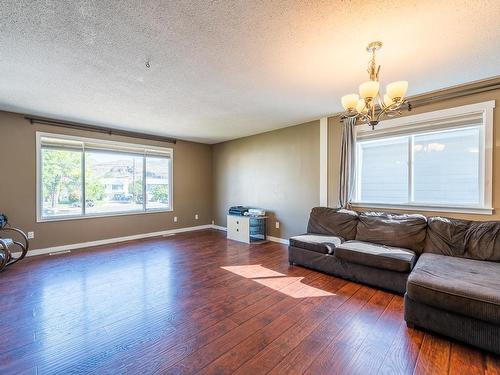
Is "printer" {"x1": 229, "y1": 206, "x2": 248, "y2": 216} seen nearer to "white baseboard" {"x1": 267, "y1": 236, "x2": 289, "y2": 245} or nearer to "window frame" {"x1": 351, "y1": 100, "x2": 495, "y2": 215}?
"white baseboard" {"x1": 267, "y1": 236, "x2": 289, "y2": 245}

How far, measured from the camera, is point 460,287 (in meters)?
1.83

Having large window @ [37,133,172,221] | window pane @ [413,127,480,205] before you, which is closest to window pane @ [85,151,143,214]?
large window @ [37,133,172,221]

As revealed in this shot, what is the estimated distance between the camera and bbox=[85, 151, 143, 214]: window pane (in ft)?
15.6

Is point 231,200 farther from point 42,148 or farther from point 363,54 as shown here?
point 363,54

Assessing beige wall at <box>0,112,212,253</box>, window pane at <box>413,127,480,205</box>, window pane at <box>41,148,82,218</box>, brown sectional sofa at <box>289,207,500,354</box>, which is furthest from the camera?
window pane at <box>41,148,82,218</box>

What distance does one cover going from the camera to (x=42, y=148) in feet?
13.8

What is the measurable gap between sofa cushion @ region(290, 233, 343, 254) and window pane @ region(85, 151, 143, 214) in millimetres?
3818

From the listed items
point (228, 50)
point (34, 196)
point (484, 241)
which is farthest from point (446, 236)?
point (34, 196)

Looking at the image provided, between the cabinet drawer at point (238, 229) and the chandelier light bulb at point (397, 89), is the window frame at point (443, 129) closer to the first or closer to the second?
the chandelier light bulb at point (397, 89)

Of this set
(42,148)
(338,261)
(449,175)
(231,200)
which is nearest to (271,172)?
(231,200)

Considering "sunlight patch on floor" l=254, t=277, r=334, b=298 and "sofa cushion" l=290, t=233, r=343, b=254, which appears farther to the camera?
"sofa cushion" l=290, t=233, r=343, b=254

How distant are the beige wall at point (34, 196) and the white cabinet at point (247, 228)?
1.56 m

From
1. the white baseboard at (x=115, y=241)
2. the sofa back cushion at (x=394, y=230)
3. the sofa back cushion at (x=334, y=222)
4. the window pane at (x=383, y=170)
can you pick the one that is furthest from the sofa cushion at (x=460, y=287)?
the white baseboard at (x=115, y=241)

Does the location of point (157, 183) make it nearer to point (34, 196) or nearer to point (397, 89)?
point (34, 196)
